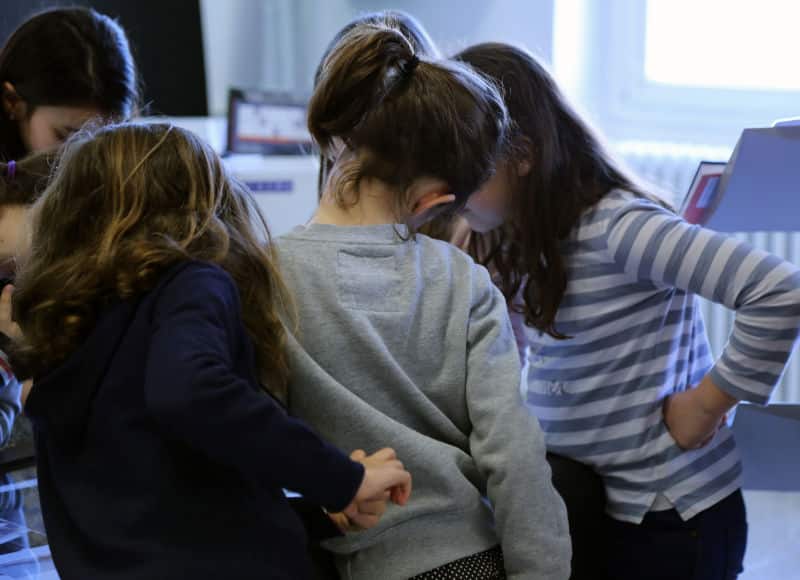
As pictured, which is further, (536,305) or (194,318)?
(536,305)

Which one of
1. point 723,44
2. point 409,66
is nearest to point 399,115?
point 409,66

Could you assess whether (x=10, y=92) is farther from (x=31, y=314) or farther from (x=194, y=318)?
(x=194, y=318)

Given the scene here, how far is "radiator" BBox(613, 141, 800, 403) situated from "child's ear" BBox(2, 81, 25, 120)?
1444mm

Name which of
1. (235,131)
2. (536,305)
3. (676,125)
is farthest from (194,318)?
(676,125)

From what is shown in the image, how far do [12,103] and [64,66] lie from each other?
0.34 feet

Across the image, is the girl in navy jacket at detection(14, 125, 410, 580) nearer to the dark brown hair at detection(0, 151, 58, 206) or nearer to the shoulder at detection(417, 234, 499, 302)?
the shoulder at detection(417, 234, 499, 302)

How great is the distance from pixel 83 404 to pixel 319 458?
0.67ft

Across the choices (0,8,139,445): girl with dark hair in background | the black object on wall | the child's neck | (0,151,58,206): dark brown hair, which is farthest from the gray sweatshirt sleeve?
the black object on wall

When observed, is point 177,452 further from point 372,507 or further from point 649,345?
point 649,345

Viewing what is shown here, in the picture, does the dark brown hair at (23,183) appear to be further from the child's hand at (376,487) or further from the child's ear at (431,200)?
the child's hand at (376,487)

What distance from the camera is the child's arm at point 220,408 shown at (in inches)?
30.0

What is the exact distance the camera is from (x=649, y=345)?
1.29 m

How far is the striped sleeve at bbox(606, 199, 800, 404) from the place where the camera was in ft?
3.84

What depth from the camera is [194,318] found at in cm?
80
